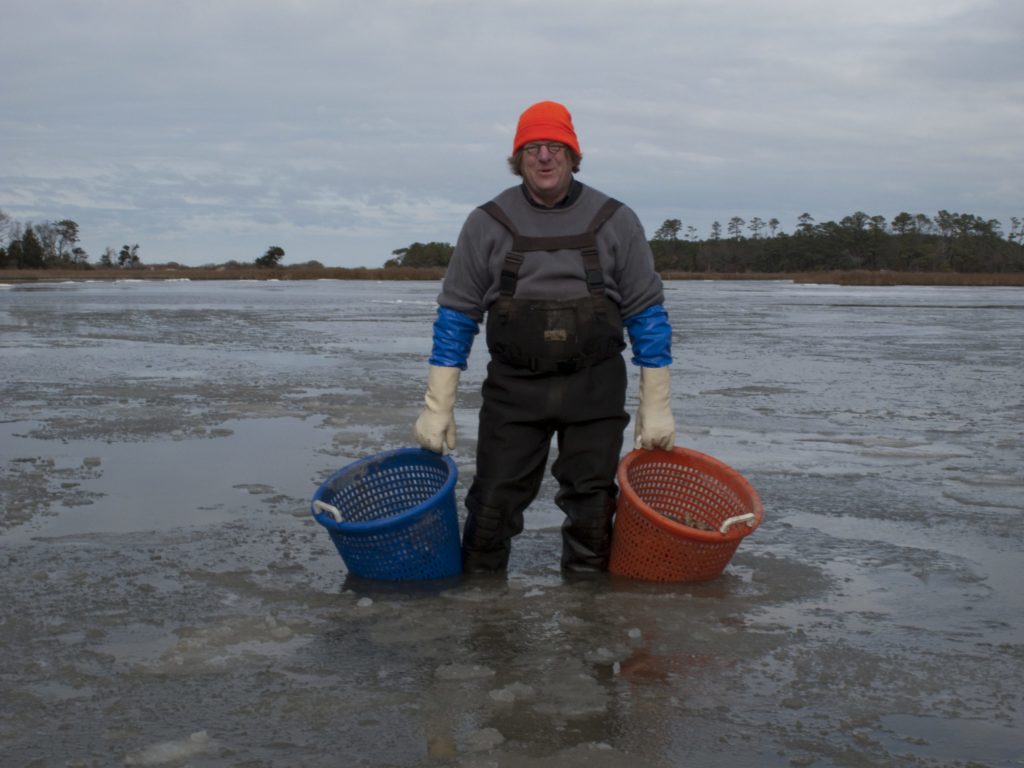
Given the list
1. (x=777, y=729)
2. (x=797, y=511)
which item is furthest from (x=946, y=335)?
(x=777, y=729)

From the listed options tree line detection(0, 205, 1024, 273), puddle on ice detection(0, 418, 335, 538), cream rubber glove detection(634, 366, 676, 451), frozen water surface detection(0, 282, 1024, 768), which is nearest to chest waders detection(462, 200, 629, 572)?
cream rubber glove detection(634, 366, 676, 451)

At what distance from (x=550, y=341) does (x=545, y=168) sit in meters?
0.61

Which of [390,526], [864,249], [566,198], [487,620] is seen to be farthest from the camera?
[864,249]

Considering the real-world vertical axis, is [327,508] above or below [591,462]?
below

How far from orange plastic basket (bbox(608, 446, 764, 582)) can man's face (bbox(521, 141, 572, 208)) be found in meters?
1.08

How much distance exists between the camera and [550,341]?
160 inches

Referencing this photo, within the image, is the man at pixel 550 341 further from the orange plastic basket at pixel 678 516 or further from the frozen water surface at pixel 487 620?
the frozen water surface at pixel 487 620

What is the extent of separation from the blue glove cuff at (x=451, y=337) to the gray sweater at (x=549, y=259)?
0.04 m

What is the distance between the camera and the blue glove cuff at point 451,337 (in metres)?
4.23

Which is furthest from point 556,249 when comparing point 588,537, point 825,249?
point 825,249

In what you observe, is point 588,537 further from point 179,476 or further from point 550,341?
point 179,476

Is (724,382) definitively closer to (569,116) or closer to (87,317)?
(569,116)

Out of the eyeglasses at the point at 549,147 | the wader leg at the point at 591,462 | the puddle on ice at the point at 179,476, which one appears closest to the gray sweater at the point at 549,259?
the eyeglasses at the point at 549,147

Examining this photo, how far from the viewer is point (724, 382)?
10367 millimetres
